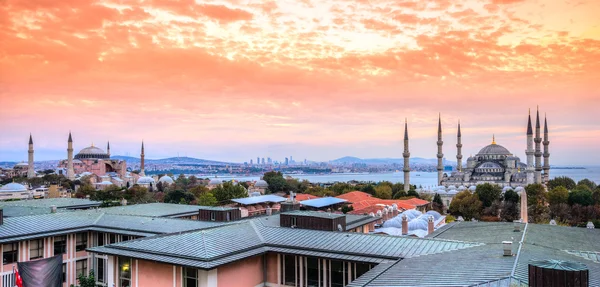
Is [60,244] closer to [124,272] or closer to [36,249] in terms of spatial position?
[36,249]

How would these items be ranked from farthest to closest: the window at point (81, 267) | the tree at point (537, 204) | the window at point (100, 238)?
the tree at point (537, 204) → the window at point (100, 238) → the window at point (81, 267)

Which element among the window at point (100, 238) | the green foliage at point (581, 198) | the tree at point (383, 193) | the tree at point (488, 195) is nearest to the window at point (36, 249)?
the window at point (100, 238)

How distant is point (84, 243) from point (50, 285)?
170 inches

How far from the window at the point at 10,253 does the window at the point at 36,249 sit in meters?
0.53

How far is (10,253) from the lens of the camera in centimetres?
1786

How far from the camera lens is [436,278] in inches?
375

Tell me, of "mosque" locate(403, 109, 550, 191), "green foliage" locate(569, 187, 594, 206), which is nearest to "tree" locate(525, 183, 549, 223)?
"green foliage" locate(569, 187, 594, 206)

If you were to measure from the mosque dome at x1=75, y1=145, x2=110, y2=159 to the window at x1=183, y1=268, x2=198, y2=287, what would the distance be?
105m

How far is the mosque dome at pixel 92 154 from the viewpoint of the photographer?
358ft

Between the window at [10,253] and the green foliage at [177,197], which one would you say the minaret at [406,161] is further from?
the window at [10,253]

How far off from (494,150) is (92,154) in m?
86.8

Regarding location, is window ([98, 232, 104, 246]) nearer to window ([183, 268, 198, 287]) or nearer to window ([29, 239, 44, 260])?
window ([29, 239, 44, 260])

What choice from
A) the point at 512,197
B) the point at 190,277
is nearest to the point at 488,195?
the point at 512,197

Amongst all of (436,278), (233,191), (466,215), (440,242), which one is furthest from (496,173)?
(436,278)
